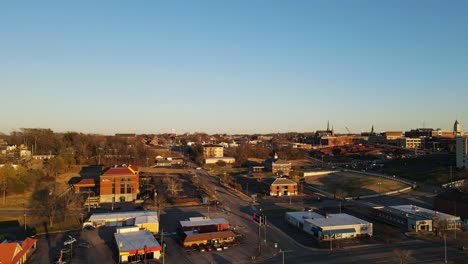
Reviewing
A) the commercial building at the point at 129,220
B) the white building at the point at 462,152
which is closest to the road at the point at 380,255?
the commercial building at the point at 129,220

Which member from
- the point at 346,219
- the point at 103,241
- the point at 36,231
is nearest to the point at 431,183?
the point at 346,219

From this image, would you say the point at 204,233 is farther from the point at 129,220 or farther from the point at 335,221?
the point at 335,221

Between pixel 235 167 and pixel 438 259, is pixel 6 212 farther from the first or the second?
pixel 235 167

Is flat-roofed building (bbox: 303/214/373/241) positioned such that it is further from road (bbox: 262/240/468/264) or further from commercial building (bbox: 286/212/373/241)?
road (bbox: 262/240/468/264)

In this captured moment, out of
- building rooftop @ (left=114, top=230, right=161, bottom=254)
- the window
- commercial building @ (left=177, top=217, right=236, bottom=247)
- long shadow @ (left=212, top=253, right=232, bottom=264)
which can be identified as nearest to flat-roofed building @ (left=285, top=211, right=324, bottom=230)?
commercial building @ (left=177, top=217, right=236, bottom=247)

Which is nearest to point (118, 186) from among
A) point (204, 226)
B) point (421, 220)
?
point (204, 226)

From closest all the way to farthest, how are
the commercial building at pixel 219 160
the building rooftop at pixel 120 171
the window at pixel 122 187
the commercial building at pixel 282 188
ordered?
1. the window at pixel 122 187
2. the building rooftop at pixel 120 171
3. the commercial building at pixel 282 188
4. the commercial building at pixel 219 160

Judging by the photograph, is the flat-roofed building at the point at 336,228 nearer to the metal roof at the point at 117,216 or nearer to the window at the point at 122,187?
the metal roof at the point at 117,216
